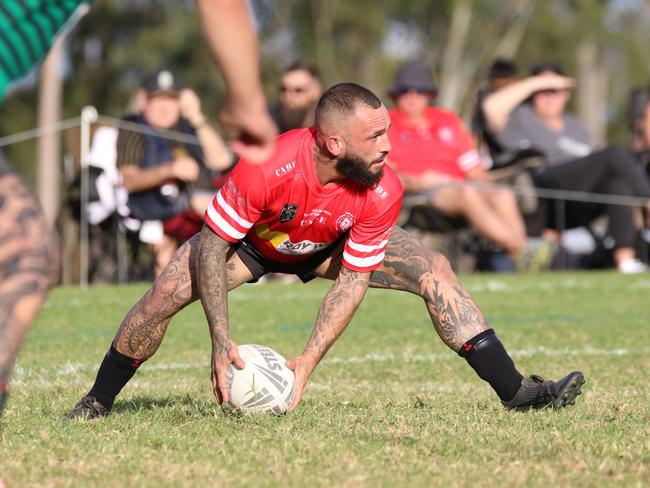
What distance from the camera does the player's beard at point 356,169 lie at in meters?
5.36

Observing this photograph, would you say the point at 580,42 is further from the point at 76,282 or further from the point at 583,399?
the point at 583,399

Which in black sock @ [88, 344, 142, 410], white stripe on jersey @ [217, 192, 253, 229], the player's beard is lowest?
black sock @ [88, 344, 142, 410]

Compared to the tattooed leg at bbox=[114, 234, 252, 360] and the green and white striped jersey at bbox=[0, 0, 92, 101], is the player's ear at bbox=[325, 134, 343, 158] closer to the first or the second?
the tattooed leg at bbox=[114, 234, 252, 360]

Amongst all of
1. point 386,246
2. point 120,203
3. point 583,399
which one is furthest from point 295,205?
point 120,203

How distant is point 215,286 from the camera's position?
209 inches

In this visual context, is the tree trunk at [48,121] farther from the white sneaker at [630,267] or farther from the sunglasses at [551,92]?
the white sneaker at [630,267]

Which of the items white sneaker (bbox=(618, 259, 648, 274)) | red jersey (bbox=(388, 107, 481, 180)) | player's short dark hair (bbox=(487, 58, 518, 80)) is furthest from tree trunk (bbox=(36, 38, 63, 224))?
white sneaker (bbox=(618, 259, 648, 274))

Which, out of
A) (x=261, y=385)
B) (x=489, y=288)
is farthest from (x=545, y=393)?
(x=489, y=288)

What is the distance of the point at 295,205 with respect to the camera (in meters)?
5.40

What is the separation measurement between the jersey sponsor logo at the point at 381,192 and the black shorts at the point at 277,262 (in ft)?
0.94

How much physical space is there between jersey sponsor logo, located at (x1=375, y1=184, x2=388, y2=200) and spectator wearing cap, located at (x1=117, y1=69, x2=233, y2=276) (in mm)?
7211

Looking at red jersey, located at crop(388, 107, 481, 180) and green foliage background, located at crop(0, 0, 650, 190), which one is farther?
green foliage background, located at crop(0, 0, 650, 190)

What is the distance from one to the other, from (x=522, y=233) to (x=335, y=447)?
985cm

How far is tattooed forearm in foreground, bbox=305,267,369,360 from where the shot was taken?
220 inches
